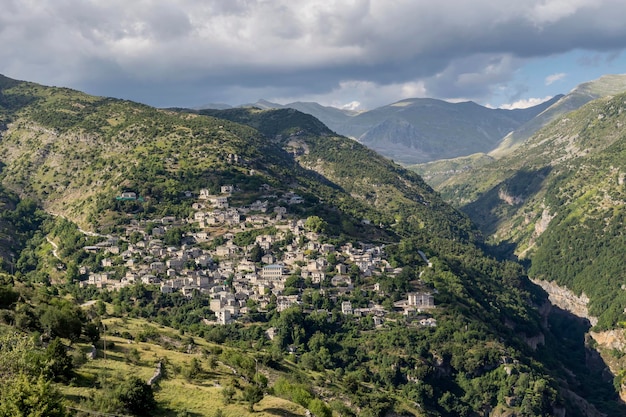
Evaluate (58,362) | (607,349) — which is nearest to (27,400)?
(58,362)

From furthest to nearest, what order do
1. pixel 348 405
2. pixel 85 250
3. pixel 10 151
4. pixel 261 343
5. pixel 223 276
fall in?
pixel 10 151 < pixel 85 250 < pixel 223 276 < pixel 261 343 < pixel 348 405

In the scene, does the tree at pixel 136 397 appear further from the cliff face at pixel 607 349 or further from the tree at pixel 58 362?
the cliff face at pixel 607 349

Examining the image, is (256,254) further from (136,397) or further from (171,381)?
(136,397)

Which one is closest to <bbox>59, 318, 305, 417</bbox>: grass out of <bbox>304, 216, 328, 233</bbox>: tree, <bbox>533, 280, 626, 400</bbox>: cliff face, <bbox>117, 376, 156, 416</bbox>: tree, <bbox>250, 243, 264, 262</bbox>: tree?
<bbox>117, 376, 156, 416</bbox>: tree

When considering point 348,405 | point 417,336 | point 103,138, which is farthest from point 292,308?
point 103,138

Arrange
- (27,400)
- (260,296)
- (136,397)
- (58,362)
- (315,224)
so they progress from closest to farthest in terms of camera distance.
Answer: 1. (27,400)
2. (136,397)
3. (58,362)
4. (260,296)
5. (315,224)

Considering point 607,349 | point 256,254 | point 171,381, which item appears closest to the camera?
point 171,381

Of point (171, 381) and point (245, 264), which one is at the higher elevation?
point (245, 264)

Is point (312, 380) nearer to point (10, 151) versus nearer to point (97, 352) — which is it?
point (97, 352)

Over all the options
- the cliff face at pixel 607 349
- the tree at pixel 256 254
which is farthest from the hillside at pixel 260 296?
the cliff face at pixel 607 349
